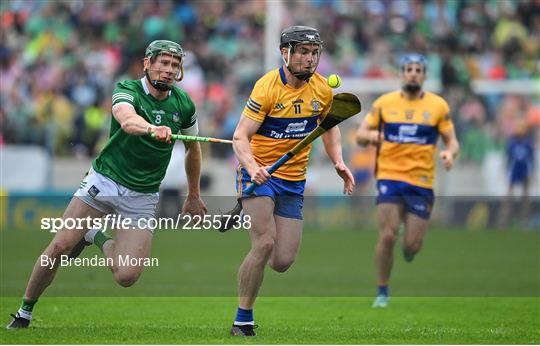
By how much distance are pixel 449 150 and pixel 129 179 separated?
4.48 meters

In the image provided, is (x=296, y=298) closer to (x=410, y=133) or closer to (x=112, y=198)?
(x=410, y=133)

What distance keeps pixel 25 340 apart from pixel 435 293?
6243mm

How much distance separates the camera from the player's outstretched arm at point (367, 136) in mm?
13836

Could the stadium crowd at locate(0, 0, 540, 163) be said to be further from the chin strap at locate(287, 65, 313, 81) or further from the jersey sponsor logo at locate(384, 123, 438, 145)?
the chin strap at locate(287, 65, 313, 81)

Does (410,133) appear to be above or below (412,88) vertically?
below

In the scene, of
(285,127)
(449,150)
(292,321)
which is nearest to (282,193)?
(285,127)

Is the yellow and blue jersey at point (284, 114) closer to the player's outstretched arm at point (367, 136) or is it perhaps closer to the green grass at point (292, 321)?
the green grass at point (292, 321)

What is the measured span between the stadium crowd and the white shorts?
14444 millimetres

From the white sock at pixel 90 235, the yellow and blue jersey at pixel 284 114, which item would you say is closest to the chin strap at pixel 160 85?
the yellow and blue jersey at pixel 284 114

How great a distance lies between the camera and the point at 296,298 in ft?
45.3

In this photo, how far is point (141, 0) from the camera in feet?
95.7

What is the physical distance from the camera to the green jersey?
10.1 m

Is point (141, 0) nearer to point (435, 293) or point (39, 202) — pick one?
point (39, 202)

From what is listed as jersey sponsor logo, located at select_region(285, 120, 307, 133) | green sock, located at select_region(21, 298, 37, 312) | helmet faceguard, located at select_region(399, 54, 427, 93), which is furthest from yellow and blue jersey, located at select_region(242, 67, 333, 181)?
helmet faceguard, located at select_region(399, 54, 427, 93)
